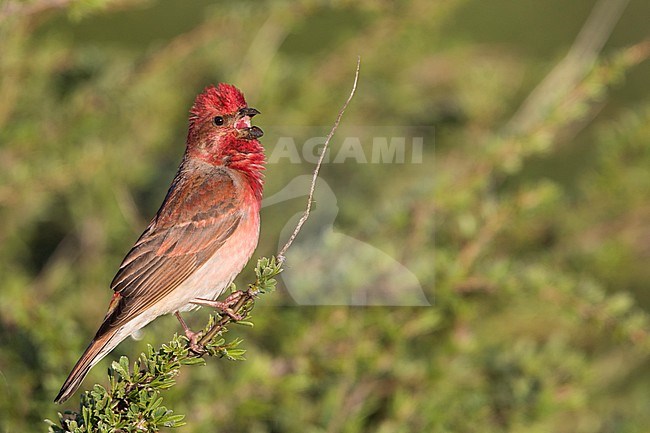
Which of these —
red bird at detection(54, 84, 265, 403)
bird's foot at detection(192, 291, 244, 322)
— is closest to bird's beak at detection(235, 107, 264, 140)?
red bird at detection(54, 84, 265, 403)

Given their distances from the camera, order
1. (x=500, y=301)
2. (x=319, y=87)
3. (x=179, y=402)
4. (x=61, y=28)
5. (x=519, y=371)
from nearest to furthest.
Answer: (x=179, y=402)
(x=519, y=371)
(x=500, y=301)
(x=319, y=87)
(x=61, y=28)

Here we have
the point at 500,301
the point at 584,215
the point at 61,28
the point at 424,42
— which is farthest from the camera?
the point at 61,28

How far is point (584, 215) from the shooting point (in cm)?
649

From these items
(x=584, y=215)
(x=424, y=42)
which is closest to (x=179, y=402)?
(x=584, y=215)

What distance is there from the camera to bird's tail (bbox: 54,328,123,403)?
3529mm

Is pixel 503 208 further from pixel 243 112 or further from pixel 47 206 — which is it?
pixel 47 206

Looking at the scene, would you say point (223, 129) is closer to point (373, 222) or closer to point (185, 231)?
point (185, 231)

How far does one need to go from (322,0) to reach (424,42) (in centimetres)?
185

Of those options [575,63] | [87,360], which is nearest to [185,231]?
[87,360]

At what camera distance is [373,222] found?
18.4 ft

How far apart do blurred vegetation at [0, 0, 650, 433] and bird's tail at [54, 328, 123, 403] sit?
616 mm

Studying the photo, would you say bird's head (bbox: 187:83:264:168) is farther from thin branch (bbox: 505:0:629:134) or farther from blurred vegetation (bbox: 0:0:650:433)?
thin branch (bbox: 505:0:629:134)

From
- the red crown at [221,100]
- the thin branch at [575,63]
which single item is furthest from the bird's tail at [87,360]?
the thin branch at [575,63]

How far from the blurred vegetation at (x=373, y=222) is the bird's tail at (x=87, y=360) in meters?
0.62
